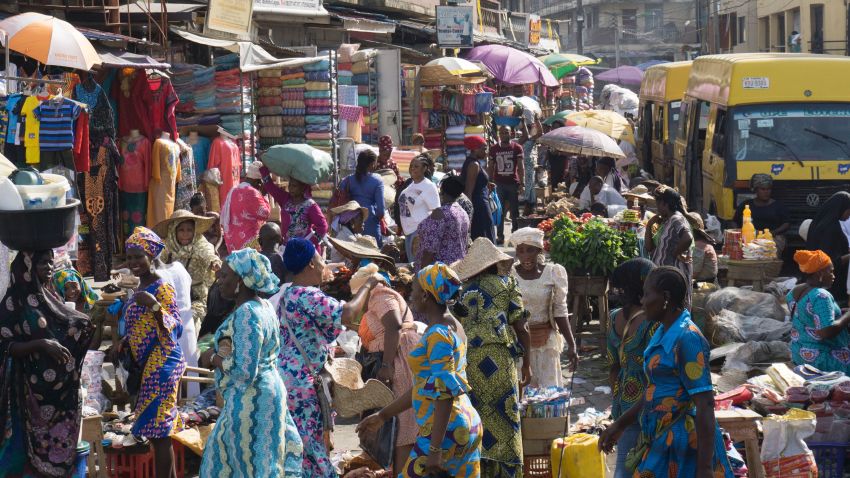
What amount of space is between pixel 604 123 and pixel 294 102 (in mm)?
8436

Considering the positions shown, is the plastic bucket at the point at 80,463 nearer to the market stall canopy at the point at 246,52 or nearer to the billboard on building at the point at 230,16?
the market stall canopy at the point at 246,52

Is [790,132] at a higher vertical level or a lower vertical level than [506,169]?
higher

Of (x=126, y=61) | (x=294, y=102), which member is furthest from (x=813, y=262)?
(x=294, y=102)

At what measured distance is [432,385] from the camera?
18.2 feet

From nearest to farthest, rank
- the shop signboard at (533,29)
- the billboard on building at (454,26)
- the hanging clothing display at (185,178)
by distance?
the hanging clothing display at (185,178)
the billboard on building at (454,26)
the shop signboard at (533,29)

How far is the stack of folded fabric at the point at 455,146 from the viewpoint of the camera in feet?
76.4

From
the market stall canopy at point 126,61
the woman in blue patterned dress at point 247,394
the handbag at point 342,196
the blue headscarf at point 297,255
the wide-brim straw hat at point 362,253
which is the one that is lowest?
the woman in blue patterned dress at point 247,394

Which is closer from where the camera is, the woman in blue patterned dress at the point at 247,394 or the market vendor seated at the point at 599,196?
the woman in blue patterned dress at the point at 247,394

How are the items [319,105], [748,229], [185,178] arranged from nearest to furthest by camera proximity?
1. [185,178]
2. [748,229]
3. [319,105]

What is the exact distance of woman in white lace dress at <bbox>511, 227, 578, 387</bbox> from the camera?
8.43 m

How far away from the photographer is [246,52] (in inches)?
585

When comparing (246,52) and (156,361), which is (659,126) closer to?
(246,52)

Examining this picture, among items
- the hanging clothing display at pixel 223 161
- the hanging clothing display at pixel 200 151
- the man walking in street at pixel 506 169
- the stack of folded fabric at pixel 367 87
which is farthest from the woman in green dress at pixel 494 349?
the stack of folded fabric at pixel 367 87

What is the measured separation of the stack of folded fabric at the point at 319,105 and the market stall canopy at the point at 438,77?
23.0 ft
